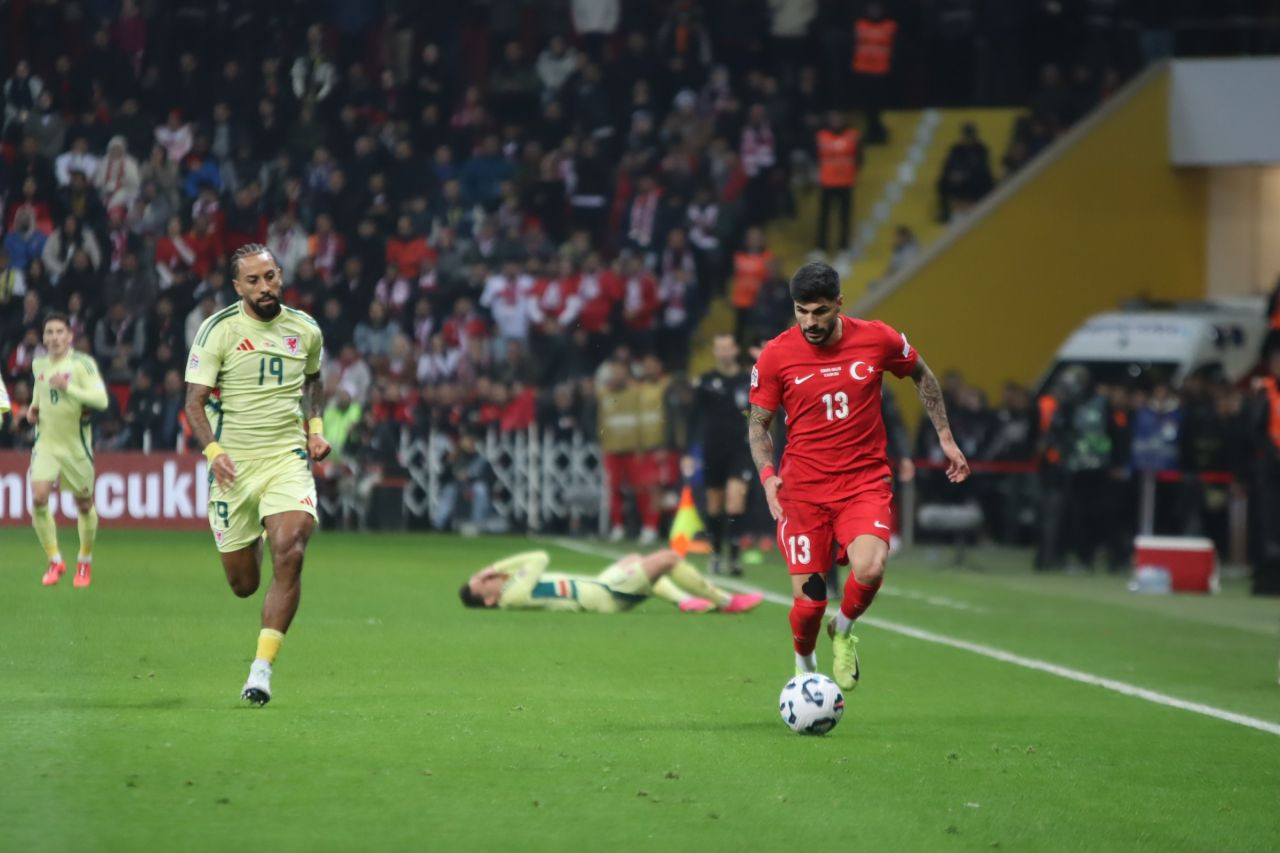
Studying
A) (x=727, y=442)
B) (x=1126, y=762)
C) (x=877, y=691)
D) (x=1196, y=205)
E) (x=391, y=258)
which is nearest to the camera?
(x=1126, y=762)

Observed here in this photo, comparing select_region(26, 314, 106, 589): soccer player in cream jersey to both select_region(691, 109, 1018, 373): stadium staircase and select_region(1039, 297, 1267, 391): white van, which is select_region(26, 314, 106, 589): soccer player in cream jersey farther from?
select_region(691, 109, 1018, 373): stadium staircase

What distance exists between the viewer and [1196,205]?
107 ft

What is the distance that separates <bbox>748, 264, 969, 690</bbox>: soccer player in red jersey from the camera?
10641mm

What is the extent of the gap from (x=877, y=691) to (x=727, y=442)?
7932 millimetres

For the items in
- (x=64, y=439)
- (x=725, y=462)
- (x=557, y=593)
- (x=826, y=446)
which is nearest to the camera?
(x=826, y=446)

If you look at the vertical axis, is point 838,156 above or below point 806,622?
above

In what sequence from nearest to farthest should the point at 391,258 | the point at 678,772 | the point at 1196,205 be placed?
the point at 678,772 → the point at 391,258 → the point at 1196,205

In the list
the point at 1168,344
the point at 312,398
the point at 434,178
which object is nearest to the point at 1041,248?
the point at 1168,344

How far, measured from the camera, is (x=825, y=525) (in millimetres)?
10711

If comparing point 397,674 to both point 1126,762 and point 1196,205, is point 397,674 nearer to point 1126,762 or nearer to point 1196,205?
point 1126,762

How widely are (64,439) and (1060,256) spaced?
686 inches

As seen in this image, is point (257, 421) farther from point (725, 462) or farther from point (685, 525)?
point (685, 525)

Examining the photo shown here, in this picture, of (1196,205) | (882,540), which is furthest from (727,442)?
(1196,205)

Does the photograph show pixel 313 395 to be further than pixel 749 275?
No
